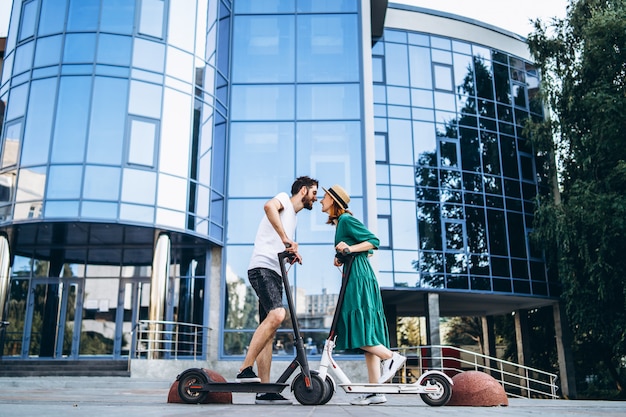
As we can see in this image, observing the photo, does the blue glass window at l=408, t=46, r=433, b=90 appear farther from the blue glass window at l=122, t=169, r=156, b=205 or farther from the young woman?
the young woman

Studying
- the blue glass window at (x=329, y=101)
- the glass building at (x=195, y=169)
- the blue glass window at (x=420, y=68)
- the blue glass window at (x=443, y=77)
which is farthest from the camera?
A: the blue glass window at (x=443, y=77)

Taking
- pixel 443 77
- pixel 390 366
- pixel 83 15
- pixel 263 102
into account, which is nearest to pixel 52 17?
pixel 83 15

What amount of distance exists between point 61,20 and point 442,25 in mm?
14398

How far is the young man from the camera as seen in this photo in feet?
16.8

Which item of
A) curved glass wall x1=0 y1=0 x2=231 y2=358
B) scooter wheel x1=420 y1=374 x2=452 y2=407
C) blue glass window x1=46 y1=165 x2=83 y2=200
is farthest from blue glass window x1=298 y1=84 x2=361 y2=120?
scooter wheel x1=420 y1=374 x2=452 y2=407

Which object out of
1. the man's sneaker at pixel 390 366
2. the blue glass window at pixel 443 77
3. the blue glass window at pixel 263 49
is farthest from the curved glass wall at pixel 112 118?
the man's sneaker at pixel 390 366

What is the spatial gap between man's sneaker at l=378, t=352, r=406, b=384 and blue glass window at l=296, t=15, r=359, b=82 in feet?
47.7

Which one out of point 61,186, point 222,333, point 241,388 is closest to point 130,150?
point 61,186

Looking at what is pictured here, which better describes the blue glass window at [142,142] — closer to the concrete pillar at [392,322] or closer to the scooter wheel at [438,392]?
the scooter wheel at [438,392]

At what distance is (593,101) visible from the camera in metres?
20.2

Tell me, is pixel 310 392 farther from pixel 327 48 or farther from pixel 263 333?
pixel 327 48

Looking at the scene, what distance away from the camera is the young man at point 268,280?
16.8 ft

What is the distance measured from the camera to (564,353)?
78.5ft

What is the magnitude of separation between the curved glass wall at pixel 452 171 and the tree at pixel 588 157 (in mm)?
1257
